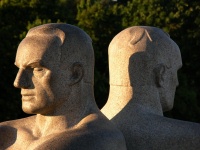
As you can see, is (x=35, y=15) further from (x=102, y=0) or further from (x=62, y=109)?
(x=62, y=109)

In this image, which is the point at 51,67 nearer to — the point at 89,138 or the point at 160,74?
the point at 89,138

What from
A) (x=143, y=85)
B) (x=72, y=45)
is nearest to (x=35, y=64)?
(x=72, y=45)

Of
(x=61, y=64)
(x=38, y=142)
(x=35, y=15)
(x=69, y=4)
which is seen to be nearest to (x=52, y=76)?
(x=61, y=64)

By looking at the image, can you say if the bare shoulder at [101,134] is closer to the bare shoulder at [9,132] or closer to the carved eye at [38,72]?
the carved eye at [38,72]

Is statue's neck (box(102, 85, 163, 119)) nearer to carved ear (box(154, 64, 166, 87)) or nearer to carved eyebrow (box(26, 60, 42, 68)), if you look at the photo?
carved ear (box(154, 64, 166, 87))

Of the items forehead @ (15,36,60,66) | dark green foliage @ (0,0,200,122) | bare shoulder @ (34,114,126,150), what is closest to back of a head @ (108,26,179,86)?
bare shoulder @ (34,114,126,150)

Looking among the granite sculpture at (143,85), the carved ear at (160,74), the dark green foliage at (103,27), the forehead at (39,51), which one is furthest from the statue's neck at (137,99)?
the dark green foliage at (103,27)

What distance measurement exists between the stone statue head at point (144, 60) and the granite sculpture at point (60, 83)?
118cm

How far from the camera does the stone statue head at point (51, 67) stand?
9.89 meters

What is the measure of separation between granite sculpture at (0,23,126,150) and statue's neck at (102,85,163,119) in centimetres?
125

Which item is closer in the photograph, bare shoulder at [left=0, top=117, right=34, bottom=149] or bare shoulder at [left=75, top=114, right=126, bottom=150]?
bare shoulder at [left=75, top=114, right=126, bottom=150]

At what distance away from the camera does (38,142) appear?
392 inches

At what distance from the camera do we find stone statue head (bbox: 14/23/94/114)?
989cm

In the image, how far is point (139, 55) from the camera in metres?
11.2
